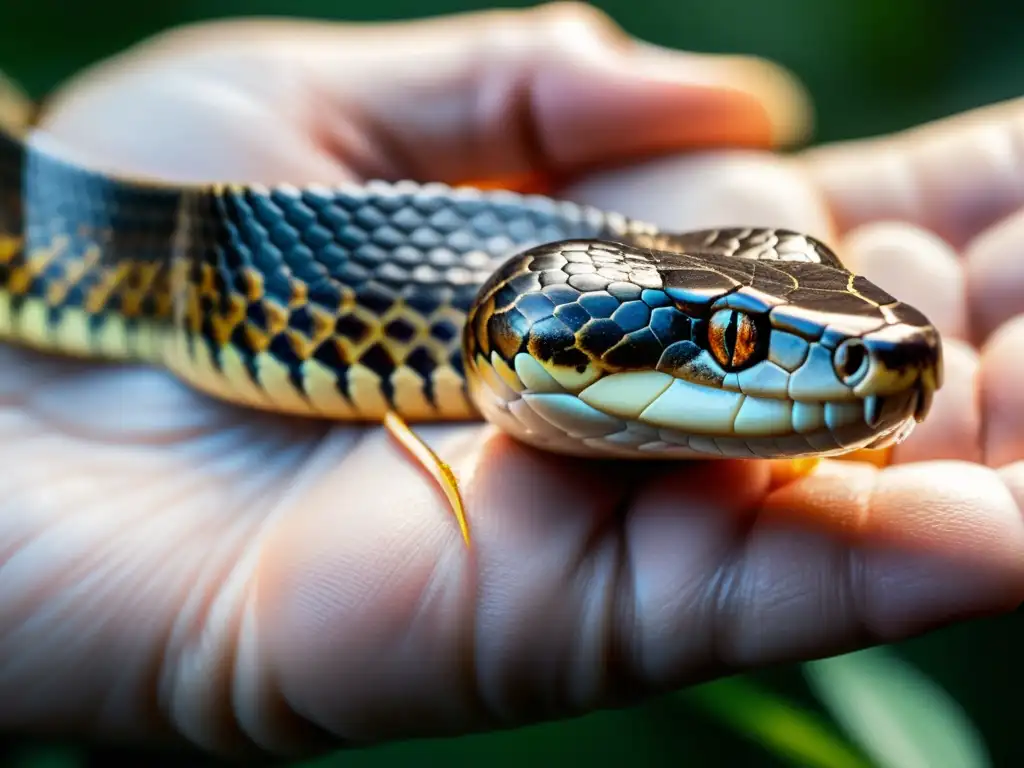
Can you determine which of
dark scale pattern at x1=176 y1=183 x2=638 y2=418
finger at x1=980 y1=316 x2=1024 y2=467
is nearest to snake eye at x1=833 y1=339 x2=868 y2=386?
finger at x1=980 y1=316 x2=1024 y2=467

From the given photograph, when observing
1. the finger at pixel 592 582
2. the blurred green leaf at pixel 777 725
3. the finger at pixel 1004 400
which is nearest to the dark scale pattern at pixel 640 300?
the finger at pixel 592 582

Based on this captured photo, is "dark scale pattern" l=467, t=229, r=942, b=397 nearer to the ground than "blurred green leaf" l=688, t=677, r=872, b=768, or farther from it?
farther from it

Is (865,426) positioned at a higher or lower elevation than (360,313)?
higher

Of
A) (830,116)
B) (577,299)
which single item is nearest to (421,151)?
(577,299)

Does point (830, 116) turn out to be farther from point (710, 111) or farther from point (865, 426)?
point (865, 426)

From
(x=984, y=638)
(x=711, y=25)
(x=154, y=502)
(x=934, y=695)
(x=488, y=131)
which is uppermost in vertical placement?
(x=711, y=25)

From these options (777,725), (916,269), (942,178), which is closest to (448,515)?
(777,725)

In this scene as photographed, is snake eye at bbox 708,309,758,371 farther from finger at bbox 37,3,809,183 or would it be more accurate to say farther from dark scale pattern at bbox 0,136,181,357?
finger at bbox 37,3,809,183
